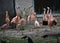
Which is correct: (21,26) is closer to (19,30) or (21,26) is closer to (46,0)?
(19,30)

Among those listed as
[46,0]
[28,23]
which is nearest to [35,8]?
[46,0]

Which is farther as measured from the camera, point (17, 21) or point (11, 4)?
point (11, 4)

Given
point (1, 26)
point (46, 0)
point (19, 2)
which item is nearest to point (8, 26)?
point (1, 26)

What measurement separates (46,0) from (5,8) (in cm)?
257

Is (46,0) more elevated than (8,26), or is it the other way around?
(46,0)

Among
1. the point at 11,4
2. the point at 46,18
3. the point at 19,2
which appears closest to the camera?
the point at 46,18

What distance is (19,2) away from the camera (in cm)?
1141

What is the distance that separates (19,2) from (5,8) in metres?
1.60

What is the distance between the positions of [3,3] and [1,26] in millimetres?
1089

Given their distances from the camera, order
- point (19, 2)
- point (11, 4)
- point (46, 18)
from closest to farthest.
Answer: point (46, 18), point (11, 4), point (19, 2)

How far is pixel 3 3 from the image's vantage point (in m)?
9.96

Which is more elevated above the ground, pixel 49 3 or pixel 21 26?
pixel 49 3

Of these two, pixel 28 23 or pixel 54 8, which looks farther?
pixel 54 8

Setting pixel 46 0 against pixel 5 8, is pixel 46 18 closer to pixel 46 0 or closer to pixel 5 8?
pixel 5 8
